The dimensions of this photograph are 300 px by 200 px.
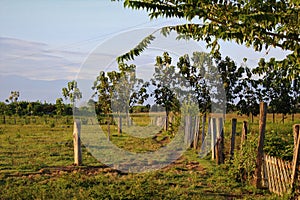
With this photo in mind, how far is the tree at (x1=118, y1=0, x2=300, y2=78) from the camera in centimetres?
651

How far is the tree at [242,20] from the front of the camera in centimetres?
651

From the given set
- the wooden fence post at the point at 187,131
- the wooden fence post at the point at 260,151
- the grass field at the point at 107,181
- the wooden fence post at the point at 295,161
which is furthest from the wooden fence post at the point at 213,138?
the wooden fence post at the point at 295,161

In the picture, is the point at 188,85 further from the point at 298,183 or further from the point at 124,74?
the point at 298,183

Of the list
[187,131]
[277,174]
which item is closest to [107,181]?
[277,174]

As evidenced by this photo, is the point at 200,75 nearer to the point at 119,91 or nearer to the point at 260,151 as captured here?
the point at 119,91

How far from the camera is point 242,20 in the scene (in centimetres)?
621

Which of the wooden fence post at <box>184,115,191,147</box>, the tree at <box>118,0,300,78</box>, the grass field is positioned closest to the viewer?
the tree at <box>118,0,300,78</box>

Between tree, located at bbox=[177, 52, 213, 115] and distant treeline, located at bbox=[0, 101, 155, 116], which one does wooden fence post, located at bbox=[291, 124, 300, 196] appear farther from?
distant treeline, located at bbox=[0, 101, 155, 116]

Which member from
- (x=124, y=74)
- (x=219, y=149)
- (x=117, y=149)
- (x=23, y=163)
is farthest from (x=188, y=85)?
(x=23, y=163)

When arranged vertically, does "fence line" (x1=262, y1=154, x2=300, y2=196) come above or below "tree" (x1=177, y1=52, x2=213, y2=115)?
below

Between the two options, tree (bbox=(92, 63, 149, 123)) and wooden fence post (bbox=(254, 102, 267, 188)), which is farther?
tree (bbox=(92, 63, 149, 123))

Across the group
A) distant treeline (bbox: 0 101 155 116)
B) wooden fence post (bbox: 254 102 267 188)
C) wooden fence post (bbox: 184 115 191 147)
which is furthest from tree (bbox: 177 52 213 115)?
distant treeline (bbox: 0 101 155 116)

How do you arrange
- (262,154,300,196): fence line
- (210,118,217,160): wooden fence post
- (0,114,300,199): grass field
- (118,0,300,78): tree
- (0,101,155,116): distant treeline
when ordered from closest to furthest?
(118,0,300,78): tree < (262,154,300,196): fence line < (0,114,300,199): grass field < (210,118,217,160): wooden fence post < (0,101,155,116): distant treeline

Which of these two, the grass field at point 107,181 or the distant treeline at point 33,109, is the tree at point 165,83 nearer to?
the grass field at point 107,181
